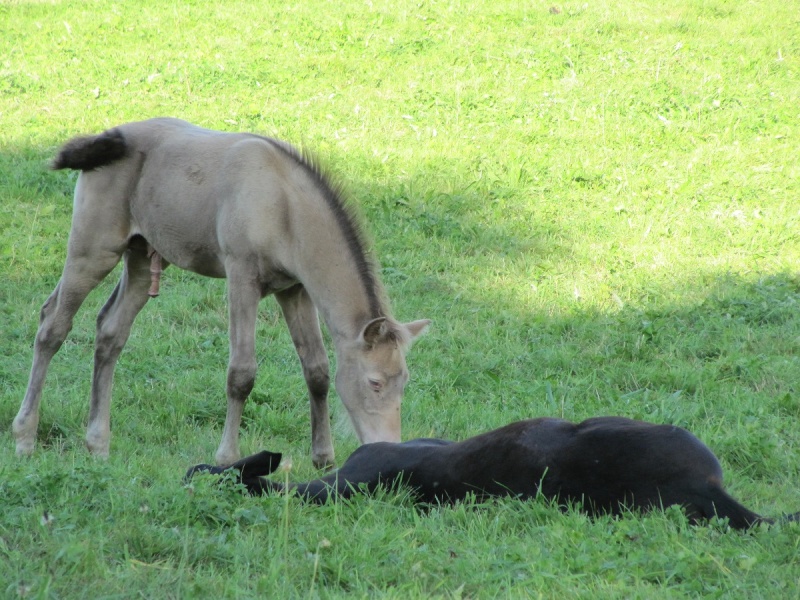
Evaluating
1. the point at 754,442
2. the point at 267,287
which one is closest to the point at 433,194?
the point at 267,287

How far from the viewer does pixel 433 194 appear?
34.2ft

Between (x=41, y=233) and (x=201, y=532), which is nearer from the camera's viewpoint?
(x=201, y=532)

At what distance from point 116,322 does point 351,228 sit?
179cm

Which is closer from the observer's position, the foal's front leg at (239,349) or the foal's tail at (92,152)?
the foal's front leg at (239,349)

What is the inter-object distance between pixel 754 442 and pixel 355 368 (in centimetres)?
221

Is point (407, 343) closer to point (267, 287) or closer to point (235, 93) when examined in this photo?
point (267, 287)

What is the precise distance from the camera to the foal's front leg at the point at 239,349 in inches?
223

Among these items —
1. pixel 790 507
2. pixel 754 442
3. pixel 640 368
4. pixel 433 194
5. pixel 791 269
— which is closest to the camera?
pixel 790 507

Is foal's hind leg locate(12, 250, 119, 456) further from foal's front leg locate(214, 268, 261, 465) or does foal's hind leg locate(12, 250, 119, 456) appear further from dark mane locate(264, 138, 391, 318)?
dark mane locate(264, 138, 391, 318)

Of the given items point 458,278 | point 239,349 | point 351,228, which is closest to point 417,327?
point 351,228

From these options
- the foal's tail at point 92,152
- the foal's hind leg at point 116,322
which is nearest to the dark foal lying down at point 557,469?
the foal's hind leg at point 116,322

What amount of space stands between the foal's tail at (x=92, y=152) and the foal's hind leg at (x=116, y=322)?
24.0 inches

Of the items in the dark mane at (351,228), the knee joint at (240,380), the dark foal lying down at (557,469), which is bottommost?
the knee joint at (240,380)

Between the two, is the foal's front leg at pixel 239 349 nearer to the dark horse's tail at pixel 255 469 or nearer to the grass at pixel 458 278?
the grass at pixel 458 278
